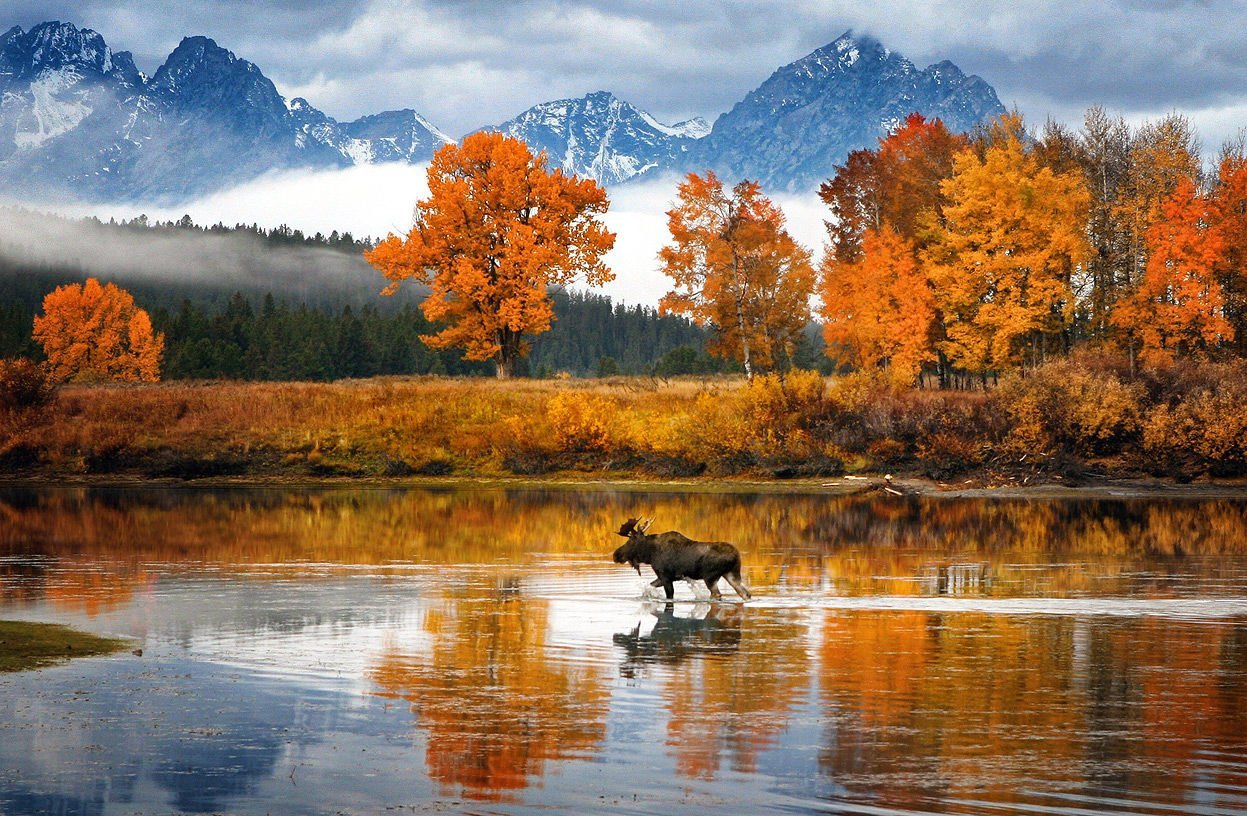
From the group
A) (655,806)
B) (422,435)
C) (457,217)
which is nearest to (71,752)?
(655,806)

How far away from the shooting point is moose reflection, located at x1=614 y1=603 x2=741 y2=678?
1638cm

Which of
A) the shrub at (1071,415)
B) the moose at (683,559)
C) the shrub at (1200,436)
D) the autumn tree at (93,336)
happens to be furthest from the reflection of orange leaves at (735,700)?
the autumn tree at (93,336)

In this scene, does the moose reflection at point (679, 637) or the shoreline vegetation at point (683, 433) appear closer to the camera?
the moose reflection at point (679, 637)

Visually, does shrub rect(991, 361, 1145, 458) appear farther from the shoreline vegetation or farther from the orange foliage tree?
the orange foliage tree

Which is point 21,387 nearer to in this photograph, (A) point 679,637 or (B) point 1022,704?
(A) point 679,637

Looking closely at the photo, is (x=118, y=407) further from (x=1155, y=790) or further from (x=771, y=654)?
(x=1155, y=790)

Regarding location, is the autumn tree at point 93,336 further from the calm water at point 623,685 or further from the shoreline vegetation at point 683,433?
the calm water at point 623,685

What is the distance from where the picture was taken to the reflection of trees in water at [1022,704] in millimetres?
11016

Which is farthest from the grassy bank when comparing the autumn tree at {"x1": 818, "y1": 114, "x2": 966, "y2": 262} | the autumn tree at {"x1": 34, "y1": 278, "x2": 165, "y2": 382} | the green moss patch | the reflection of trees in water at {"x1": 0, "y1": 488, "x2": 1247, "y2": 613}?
the autumn tree at {"x1": 34, "y1": 278, "x2": 165, "y2": 382}

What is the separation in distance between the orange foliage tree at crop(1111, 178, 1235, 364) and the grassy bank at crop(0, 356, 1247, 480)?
21.3 ft

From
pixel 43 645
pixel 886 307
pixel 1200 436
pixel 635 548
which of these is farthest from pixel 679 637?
pixel 886 307

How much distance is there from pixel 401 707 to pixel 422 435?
1739 inches

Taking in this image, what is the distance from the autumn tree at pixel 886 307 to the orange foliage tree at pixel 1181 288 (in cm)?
907

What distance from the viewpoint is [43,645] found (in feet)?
55.0
